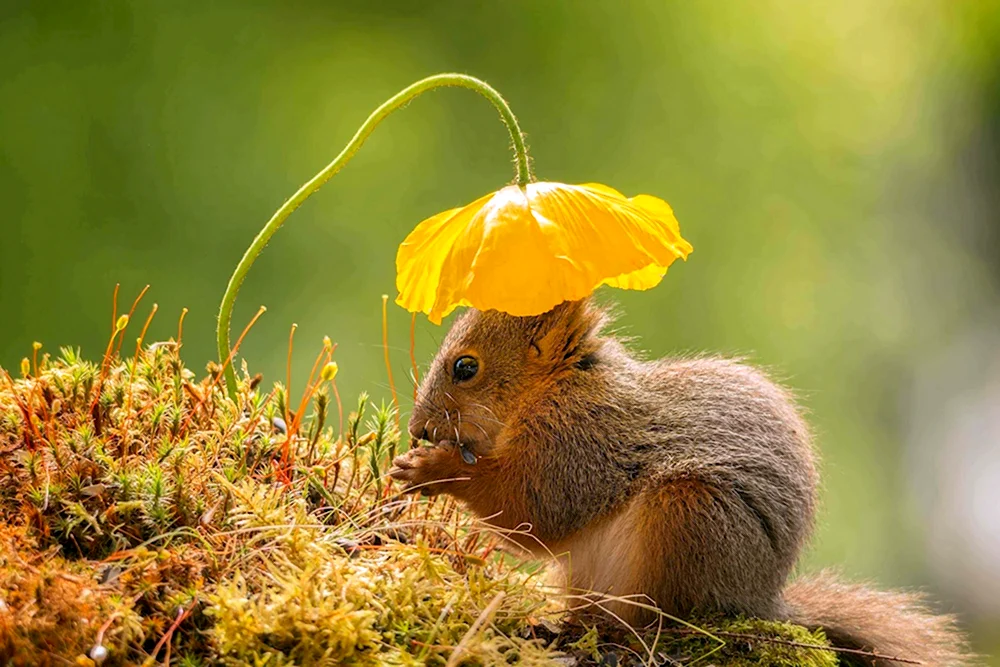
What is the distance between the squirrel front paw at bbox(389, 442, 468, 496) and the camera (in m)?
2.43

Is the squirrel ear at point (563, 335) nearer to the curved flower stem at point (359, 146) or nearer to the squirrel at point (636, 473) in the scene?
the squirrel at point (636, 473)

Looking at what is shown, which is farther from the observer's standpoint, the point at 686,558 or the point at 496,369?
the point at 496,369

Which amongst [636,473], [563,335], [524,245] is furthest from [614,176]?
[524,245]

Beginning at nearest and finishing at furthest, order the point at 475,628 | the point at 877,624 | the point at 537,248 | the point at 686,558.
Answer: the point at 475,628
the point at 537,248
the point at 686,558
the point at 877,624

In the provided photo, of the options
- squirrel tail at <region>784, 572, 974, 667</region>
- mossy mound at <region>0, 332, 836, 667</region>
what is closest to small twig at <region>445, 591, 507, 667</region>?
mossy mound at <region>0, 332, 836, 667</region>

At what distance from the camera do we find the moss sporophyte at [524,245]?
2053 mm

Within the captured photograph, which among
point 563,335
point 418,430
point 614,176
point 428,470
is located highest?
point 614,176

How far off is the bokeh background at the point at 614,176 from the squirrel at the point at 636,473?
226cm

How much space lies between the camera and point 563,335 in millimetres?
2674

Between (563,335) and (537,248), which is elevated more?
(563,335)

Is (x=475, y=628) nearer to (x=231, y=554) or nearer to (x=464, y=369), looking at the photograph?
(x=231, y=554)

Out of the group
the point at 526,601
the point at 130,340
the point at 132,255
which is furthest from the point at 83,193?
the point at 526,601

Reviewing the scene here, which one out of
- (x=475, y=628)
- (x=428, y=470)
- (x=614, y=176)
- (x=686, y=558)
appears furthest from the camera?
(x=614, y=176)

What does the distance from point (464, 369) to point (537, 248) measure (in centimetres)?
66
